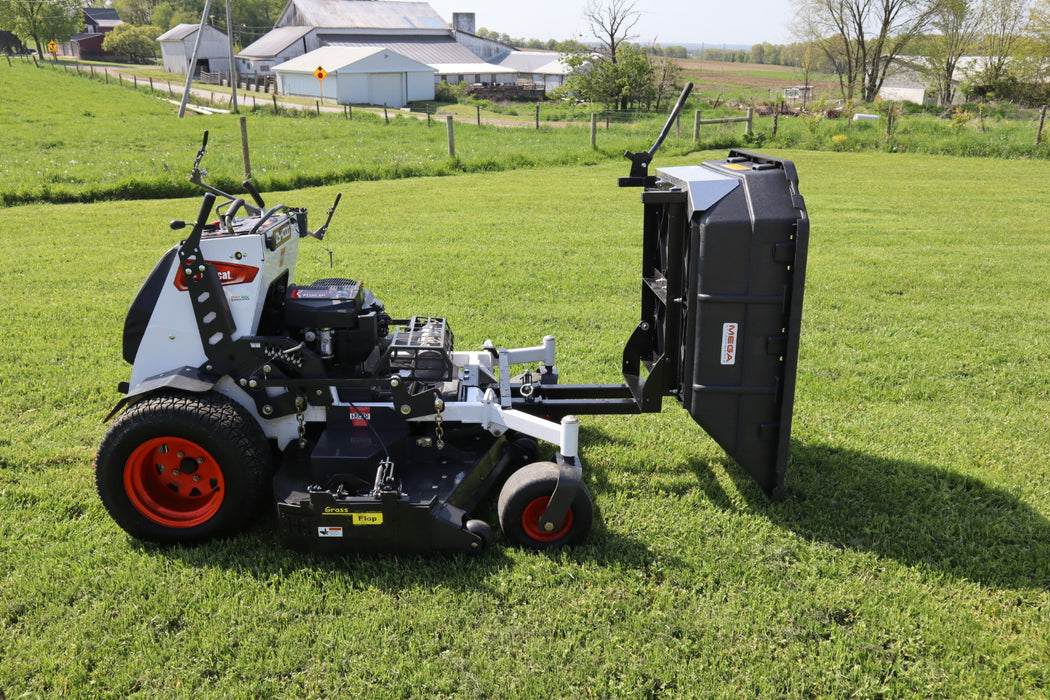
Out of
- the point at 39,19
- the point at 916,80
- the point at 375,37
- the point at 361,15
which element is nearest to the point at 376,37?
the point at 375,37

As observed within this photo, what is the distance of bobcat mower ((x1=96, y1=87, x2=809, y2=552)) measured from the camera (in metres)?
4.08

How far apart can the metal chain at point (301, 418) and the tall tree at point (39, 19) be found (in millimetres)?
92871

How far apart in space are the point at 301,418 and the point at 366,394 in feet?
1.20

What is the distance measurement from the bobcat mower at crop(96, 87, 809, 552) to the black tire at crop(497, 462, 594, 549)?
0.01 m

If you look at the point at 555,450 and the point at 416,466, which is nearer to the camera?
the point at 416,466

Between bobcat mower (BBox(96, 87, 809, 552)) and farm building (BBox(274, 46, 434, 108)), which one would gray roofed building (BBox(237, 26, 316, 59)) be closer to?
farm building (BBox(274, 46, 434, 108))

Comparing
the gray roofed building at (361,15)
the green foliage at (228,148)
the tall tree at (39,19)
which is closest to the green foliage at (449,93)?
the gray roofed building at (361,15)

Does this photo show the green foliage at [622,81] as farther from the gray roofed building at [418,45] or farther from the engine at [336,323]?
the engine at [336,323]

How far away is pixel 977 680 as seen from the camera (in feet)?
10.9

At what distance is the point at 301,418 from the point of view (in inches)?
174

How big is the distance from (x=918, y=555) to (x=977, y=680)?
941 millimetres

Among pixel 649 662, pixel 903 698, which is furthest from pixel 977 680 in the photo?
pixel 649 662

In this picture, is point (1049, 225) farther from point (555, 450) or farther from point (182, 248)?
point (182, 248)

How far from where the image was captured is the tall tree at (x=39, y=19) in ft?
263
